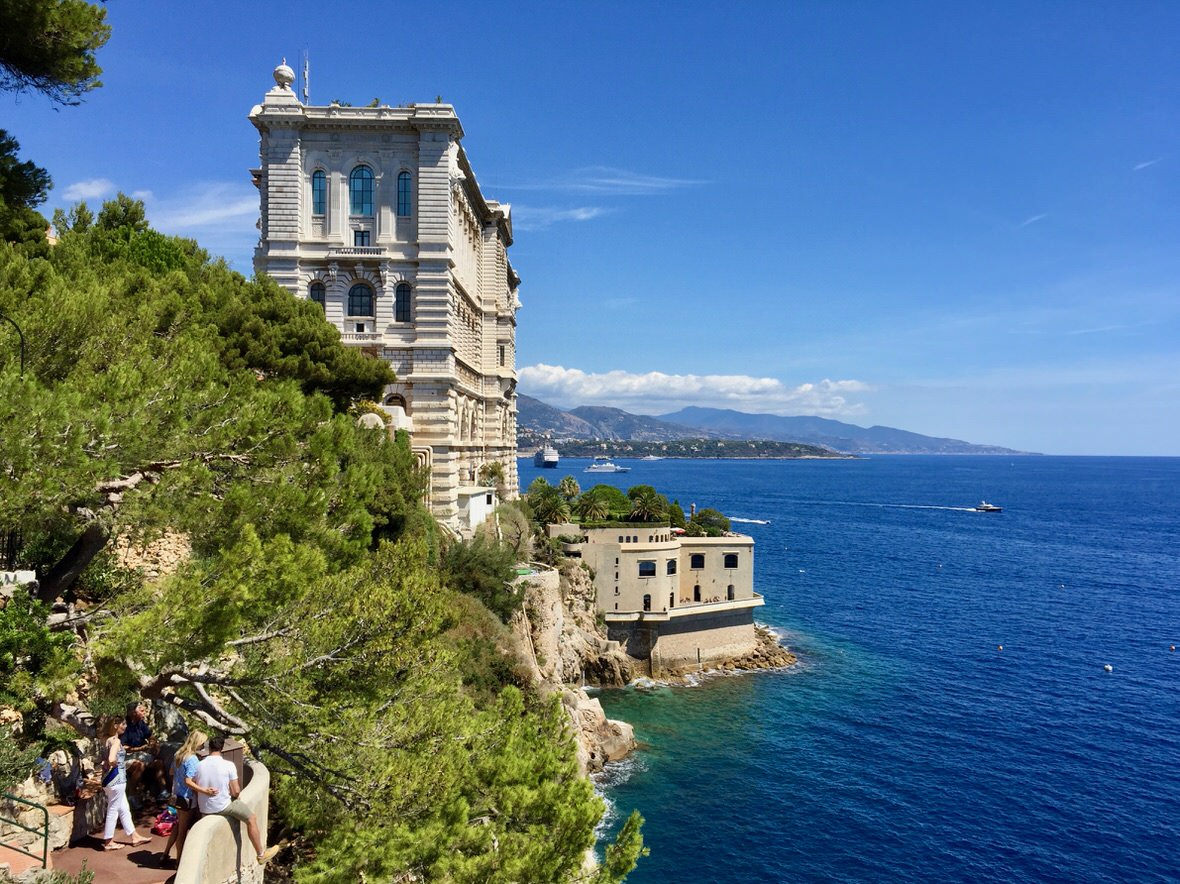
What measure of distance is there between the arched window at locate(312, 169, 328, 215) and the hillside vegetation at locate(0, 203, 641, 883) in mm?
20748

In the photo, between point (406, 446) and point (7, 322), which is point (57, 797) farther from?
point (406, 446)

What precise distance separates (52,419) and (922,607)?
7821 cm

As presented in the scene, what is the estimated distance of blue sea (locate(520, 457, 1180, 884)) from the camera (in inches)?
1293

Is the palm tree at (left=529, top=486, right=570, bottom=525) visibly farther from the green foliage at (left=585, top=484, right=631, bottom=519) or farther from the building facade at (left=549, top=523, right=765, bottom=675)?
Result: the green foliage at (left=585, top=484, right=631, bottom=519)

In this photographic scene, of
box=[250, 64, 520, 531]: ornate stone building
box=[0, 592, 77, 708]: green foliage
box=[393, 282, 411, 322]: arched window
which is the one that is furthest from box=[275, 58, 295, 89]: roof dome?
box=[0, 592, 77, 708]: green foliage

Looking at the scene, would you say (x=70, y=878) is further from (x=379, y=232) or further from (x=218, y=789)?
(x=379, y=232)

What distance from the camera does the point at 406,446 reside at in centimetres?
3072

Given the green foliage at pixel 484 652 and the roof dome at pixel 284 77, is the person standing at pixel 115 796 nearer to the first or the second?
the green foliage at pixel 484 652

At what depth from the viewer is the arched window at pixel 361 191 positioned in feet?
117

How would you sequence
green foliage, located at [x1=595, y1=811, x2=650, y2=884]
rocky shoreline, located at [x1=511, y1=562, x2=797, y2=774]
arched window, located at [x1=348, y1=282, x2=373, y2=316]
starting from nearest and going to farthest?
green foliage, located at [x1=595, y1=811, x2=650, y2=884] → arched window, located at [x1=348, y1=282, x2=373, y2=316] → rocky shoreline, located at [x1=511, y1=562, x2=797, y2=774]

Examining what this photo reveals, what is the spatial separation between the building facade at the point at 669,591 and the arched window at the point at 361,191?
1094 inches

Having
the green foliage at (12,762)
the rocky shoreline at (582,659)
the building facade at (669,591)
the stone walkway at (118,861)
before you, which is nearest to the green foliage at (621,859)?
the stone walkway at (118,861)

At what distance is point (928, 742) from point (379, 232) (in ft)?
130

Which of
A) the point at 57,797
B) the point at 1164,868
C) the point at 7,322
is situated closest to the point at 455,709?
the point at 57,797
